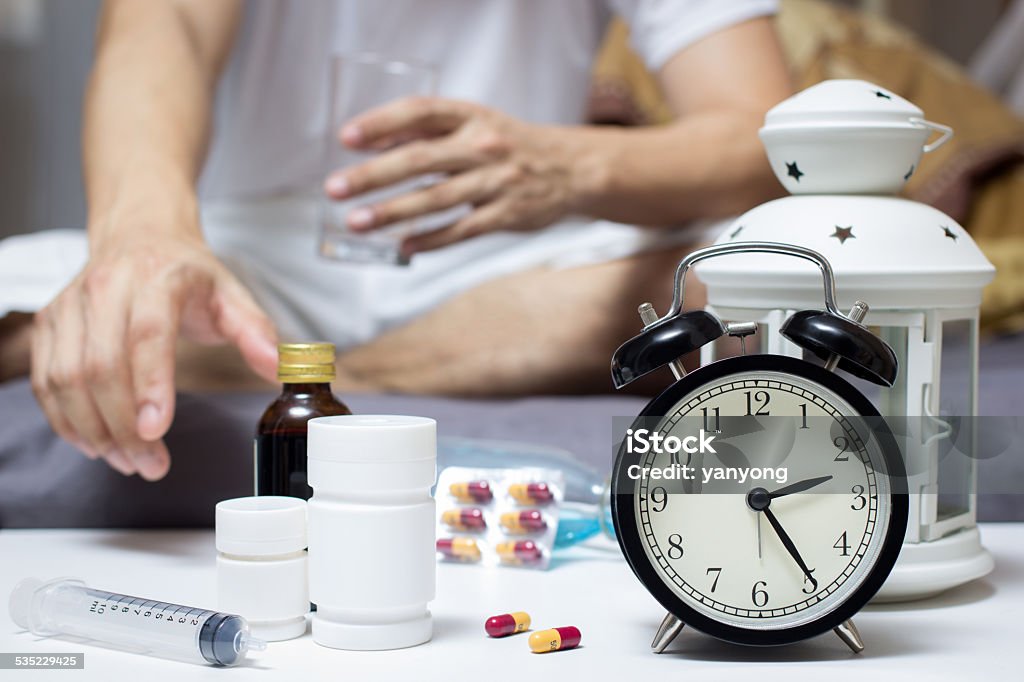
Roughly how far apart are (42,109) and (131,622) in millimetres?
1983

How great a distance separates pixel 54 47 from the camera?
233cm

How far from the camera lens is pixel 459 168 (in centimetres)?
116

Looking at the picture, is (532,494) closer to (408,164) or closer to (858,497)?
(858,497)

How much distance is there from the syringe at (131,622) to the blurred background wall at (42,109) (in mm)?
1824

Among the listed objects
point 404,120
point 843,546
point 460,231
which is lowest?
point 843,546

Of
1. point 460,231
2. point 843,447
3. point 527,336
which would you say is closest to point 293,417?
point 843,447

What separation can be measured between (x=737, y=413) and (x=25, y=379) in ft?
3.09

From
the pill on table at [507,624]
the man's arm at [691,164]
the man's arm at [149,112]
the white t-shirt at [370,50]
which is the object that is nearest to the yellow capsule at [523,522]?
the pill on table at [507,624]

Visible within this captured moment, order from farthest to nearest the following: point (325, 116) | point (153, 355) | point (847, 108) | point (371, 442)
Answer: point (325, 116) < point (153, 355) < point (847, 108) < point (371, 442)

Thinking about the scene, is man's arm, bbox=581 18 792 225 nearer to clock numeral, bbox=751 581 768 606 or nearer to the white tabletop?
the white tabletop

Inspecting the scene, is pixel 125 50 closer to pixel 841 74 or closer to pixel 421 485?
pixel 421 485

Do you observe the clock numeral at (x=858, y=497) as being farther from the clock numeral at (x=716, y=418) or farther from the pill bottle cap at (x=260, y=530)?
the pill bottle cap at (x=260, y=530)

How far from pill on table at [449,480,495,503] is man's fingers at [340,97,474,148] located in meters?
0.43

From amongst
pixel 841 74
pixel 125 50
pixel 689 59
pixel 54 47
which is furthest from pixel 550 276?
pixel 54 47
